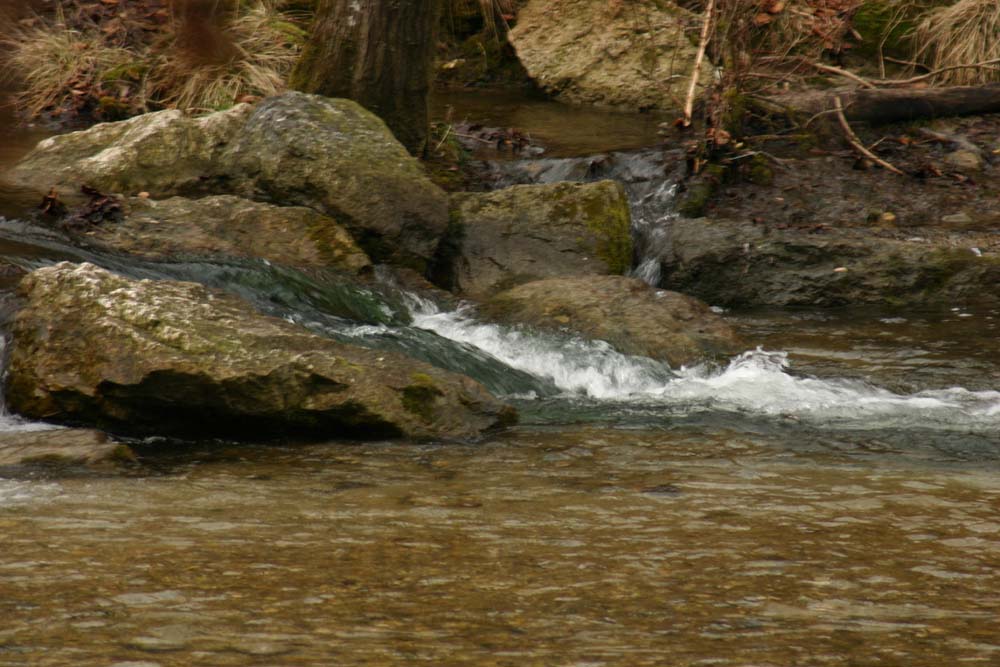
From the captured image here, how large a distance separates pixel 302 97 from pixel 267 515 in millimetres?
5607

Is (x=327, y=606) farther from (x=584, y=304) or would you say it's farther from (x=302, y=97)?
(x=302, y=97)

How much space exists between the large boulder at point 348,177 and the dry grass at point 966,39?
6.43m

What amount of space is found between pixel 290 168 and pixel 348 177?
1.43ft

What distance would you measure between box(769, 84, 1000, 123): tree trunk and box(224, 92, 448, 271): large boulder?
4050mm

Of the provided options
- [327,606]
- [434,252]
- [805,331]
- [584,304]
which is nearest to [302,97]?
[434,252]

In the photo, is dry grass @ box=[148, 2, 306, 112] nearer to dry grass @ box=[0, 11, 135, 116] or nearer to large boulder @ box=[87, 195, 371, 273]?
dry grass @ box=[0, 11, 135, 116]

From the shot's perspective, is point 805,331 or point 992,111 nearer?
point 805,331

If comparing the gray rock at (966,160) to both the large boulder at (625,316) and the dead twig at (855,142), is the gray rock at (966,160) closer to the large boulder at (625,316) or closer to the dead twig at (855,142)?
the dead twig at (855,142)

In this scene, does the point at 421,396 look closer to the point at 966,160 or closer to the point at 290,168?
the point at 290,168

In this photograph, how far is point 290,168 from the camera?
8.44 meters

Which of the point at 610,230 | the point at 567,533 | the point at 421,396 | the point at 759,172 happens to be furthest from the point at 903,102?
the point at 567,533

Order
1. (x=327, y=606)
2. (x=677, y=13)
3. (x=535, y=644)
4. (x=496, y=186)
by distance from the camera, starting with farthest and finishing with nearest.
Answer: (x=677, y=13), (x=496, y=186), (x=327, y=606), (x=535, y=644)

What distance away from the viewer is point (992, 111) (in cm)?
1127

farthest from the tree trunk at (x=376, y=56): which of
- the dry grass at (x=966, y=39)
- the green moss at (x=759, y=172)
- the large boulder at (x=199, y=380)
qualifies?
the dry grass at (x=966, y=39)
